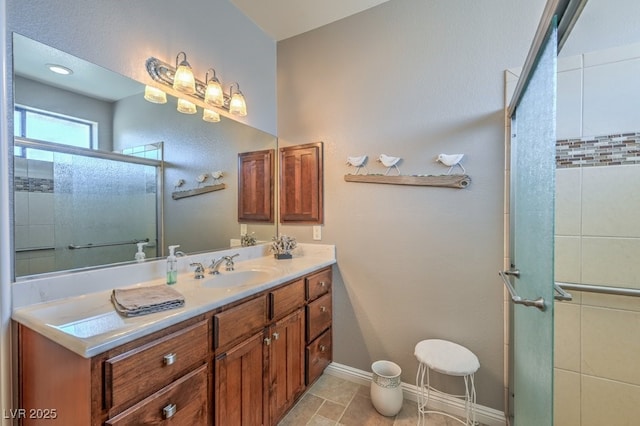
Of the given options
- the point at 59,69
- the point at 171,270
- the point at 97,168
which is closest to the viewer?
the point at 59,69

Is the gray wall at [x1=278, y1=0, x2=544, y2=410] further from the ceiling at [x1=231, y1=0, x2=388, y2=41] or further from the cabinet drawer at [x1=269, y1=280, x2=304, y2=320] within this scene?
the cabinet drawer at [x1=269, y1=280, x2=304, y2=320]

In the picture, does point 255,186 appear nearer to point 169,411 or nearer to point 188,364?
point 188,364

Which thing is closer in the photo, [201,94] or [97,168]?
[97,168]

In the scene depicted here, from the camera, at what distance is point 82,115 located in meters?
1.21

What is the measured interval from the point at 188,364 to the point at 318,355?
112cm

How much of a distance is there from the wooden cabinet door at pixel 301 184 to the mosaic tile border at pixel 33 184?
1.48 metres

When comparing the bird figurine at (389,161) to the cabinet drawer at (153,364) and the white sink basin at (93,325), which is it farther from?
the white sink basin at (93,325)

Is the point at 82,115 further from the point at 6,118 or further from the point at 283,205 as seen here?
the point at 283,205

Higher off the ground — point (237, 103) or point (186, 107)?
point (237, 103)

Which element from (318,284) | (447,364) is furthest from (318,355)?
(447,364)

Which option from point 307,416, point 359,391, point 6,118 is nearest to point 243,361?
point 307,416

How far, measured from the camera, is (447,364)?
1.46 m

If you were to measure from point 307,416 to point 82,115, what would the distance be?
2.05 meters

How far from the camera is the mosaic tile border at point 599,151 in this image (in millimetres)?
1235
